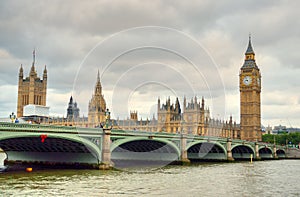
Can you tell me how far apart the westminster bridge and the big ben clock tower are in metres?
56.0

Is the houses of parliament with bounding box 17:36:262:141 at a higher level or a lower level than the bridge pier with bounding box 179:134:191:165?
higher

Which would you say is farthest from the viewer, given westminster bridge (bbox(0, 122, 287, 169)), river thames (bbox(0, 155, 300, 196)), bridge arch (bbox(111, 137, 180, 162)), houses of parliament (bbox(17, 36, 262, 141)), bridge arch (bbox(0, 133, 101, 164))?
houses of parliament (bbox(17, 36, 262, 141))

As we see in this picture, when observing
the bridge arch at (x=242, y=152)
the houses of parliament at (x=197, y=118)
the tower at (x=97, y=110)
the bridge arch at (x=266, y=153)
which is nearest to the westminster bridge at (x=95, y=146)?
the bridge arch at (x=242, y=152)

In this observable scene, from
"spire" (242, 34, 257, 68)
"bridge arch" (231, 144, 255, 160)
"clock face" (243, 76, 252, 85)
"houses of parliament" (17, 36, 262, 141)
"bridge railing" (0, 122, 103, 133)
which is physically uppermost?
"spire" (242, 34, 257, 68)

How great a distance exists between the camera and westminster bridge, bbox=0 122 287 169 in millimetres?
35953

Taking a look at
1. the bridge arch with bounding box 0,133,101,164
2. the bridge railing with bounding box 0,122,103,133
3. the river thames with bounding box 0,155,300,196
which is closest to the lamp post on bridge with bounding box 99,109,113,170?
the bridge arch with bounding box 0,133,101,164

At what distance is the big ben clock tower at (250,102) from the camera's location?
128375mm

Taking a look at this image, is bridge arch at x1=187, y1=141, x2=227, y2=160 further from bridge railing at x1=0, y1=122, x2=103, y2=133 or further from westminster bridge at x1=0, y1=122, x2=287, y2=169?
bridge railing at x1=0, y1=122, x2=103, y2=133

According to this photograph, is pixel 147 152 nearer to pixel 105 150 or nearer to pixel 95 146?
pixel 105 150

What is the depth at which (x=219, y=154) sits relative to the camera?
237 ft

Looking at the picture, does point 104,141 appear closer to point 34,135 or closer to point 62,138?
point 62,138

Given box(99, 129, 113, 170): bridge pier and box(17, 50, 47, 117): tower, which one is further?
box(17, 50, 47, 117): tower

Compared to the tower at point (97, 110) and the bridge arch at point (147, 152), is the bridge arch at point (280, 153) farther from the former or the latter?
the bridge arch at point (147, 152)

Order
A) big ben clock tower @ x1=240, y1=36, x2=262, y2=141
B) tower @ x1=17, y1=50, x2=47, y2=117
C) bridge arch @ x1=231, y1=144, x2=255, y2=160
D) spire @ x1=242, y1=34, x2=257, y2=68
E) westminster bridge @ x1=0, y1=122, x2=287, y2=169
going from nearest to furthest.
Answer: westminster bridge @ x1=0, y1=122, x2=287, y2=169
bridge arch @ x1=231, y1=144, x2=255, y2=160
big ben clock tower @ x1=240, y1=36, x2=262, y2=141
spire @ x1=242, y1=34, x2=257, y2=68
tower @ x1=17, y1=50, x2=47, y2=117
